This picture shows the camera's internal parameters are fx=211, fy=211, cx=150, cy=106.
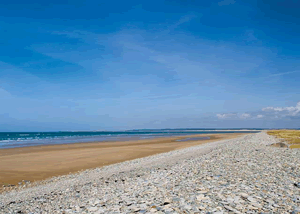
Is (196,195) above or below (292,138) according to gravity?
above

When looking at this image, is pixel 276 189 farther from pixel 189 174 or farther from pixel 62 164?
pixel 62 164

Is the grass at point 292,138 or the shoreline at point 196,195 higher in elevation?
the shoreline at point 196,195

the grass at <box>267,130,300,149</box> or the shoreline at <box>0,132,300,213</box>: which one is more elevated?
the shoreline at <box>0,132,300,213</box>

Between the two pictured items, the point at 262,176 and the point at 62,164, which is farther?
the point at 62,164

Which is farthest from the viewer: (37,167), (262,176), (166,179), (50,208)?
(37,167)

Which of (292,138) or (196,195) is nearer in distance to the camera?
(196,195)

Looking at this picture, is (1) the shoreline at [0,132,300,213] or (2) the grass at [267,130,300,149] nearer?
(1) the shoreline at [0,132,300,213]

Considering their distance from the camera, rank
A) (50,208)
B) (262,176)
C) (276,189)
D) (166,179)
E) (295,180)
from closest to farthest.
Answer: (276,189), (50,208), (295,180), (262,176), (166,179)

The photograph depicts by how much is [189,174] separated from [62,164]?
16898 millimetres

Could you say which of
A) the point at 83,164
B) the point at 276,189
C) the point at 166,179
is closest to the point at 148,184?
the point at 166,179

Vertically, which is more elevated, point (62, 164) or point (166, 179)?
point (166, 179)

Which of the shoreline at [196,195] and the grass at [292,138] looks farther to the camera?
the grass at [292,138]

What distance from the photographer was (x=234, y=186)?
27.1ft

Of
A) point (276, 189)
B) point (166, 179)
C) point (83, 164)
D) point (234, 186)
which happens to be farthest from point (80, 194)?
point (83, 164)
